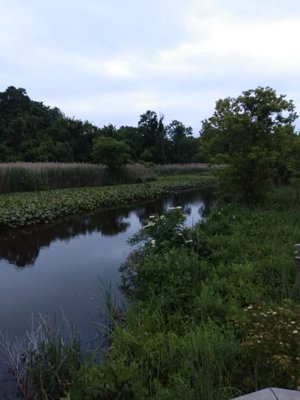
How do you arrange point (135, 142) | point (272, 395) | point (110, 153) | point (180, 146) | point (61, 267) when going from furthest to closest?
point (180, 146), point (135, 142), point (110, 153), point (61, 267), point (272, 395)

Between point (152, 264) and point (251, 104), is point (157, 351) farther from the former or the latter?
point (251, 104)

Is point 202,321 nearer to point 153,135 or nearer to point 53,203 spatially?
point 53,203

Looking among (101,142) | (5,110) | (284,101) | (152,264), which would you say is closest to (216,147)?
(284,101)

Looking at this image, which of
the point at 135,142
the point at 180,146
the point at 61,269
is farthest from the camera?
the point at 180,146

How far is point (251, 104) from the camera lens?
12.8m

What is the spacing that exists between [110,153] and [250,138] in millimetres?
16023

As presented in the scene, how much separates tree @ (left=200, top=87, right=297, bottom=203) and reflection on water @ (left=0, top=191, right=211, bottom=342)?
3613 millimetres

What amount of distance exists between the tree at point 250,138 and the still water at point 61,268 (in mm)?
3586

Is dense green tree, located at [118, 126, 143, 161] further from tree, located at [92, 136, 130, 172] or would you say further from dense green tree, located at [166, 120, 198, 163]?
tree, located at [92, 136, 130, 172]

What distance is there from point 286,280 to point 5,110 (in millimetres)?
39146

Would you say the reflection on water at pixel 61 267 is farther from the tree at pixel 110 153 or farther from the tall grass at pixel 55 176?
the tree at pixel 110 153

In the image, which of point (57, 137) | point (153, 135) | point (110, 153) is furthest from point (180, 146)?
point (110, 153)

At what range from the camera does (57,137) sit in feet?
123

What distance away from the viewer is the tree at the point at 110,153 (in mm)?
27609
